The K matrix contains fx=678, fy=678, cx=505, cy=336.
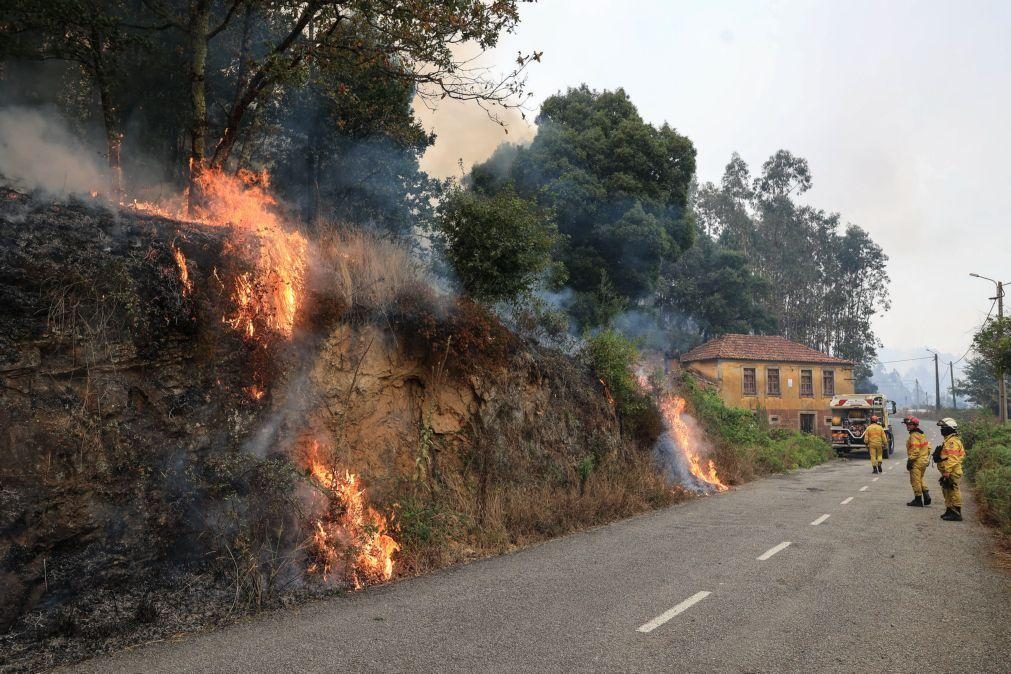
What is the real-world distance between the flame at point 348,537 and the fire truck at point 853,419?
99.8 ft

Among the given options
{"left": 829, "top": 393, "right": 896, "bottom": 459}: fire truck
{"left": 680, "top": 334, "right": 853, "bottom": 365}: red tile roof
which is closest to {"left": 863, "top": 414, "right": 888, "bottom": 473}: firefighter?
{"left": 829, "top": 393, "right": 896, "bottom": 459}: fire truck

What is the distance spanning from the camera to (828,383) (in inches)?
1767

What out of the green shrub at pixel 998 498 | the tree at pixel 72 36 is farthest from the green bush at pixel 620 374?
the tree at pixel 72 36

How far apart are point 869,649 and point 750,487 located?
13133 millimetres

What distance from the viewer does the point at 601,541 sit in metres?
10.1

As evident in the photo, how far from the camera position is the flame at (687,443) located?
17.0 metres

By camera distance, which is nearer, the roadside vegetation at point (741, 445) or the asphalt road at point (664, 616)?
the asphalt road at point (664, 616)

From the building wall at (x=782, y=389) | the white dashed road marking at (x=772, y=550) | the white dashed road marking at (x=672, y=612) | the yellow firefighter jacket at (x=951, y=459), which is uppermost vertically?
Answer: the building wall at (x=782, y=389)

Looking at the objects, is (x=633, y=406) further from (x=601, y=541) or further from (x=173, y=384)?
(x=173, y=384)

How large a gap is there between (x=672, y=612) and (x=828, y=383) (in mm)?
43450

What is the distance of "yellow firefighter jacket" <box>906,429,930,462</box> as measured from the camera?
1366 cm

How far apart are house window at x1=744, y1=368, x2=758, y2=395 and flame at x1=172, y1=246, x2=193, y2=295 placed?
3884cm

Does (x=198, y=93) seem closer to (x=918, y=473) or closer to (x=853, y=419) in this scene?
(x=918, y=473)

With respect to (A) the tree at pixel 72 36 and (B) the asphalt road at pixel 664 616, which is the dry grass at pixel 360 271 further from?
(B) the asphalt road at pixel 664 616
